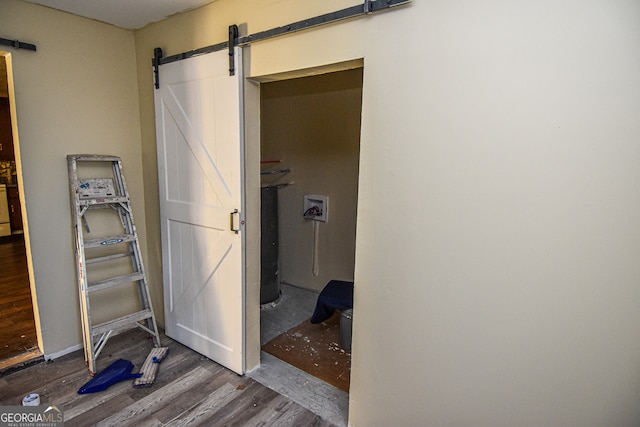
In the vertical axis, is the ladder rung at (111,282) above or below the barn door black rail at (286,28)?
below

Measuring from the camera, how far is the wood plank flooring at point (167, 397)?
1.90 meters

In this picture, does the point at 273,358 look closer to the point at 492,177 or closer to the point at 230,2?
the point at 492,177

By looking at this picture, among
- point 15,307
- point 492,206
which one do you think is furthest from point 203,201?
point 15,307

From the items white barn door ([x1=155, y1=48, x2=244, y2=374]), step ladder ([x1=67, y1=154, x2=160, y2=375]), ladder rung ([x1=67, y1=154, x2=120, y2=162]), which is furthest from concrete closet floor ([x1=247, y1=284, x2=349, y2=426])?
ladder rung ([x1=67, y1=154, x2=120, y2=162])

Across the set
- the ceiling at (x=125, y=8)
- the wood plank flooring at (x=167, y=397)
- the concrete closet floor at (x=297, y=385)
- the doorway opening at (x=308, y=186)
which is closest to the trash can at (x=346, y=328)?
the doorway opening at (x=308, y=186)

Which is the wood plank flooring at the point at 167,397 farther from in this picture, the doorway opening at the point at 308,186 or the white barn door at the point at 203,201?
the doorway opening at the point at 308,186

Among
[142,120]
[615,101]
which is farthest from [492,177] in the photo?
[142,120]

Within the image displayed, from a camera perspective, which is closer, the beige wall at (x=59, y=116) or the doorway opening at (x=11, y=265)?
the beige wall at (x=59, y=116)

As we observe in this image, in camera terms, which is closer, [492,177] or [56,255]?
[492,177]

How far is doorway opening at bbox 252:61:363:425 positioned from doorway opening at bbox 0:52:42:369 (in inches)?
70.2

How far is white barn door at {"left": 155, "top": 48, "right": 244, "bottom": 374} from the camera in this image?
2.08 m

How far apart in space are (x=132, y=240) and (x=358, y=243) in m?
1.84

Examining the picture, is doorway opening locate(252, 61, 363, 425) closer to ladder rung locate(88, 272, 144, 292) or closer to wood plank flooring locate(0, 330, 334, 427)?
wood plank flooring locate(0, 330, 334, 427)

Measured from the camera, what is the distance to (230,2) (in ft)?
6.44
